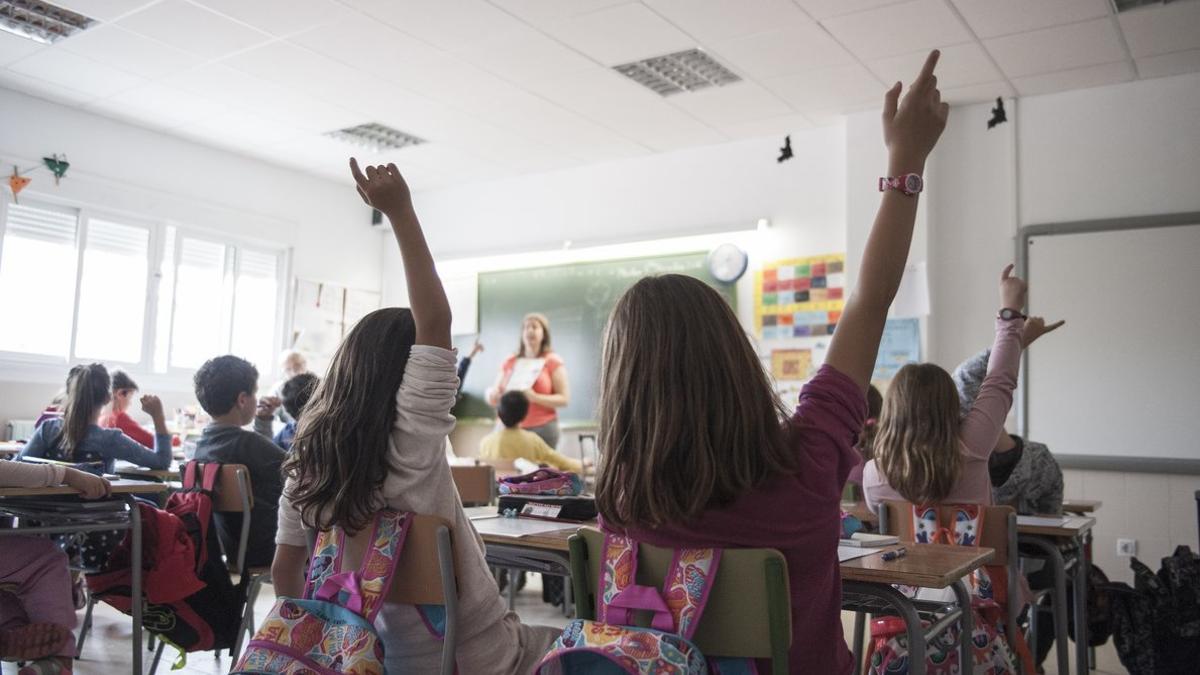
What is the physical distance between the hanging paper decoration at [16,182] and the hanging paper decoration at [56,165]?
0.17m

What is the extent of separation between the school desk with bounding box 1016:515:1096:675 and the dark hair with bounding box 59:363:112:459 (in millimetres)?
3267

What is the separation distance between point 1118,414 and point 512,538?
4.15 metres

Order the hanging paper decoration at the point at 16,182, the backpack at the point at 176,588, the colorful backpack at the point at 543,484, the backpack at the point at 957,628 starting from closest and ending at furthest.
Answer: the backpack at the point at 957,628 → the colorful backpack at the point at 543,484 → the backpack at the point at 176,588 → the hanging paper decoration at the point at 16,182

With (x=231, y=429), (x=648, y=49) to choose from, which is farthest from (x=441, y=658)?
(x=648, y=49)

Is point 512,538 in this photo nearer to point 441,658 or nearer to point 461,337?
point 441,658

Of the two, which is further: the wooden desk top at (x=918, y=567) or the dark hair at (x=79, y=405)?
the dark hair at (x=79, y=405)

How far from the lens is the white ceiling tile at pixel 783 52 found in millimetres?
4594

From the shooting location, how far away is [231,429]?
3.07 meters

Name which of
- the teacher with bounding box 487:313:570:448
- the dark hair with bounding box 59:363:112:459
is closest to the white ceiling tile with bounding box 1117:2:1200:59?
the teacher with bounding box 487:313:570:448

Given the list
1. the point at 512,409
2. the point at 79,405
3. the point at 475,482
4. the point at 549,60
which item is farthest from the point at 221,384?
the point at 549,60

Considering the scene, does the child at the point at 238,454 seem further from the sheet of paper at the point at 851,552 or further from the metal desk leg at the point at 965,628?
the metal desk leg at the point at 965,628

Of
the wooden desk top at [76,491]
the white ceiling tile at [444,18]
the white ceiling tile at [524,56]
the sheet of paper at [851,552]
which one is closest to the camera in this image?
the sheet of paper at [851,552]

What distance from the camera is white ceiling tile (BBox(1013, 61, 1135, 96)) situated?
4.91 m

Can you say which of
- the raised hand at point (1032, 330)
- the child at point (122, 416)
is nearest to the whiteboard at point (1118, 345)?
the raised hand at point (1032, 330)
